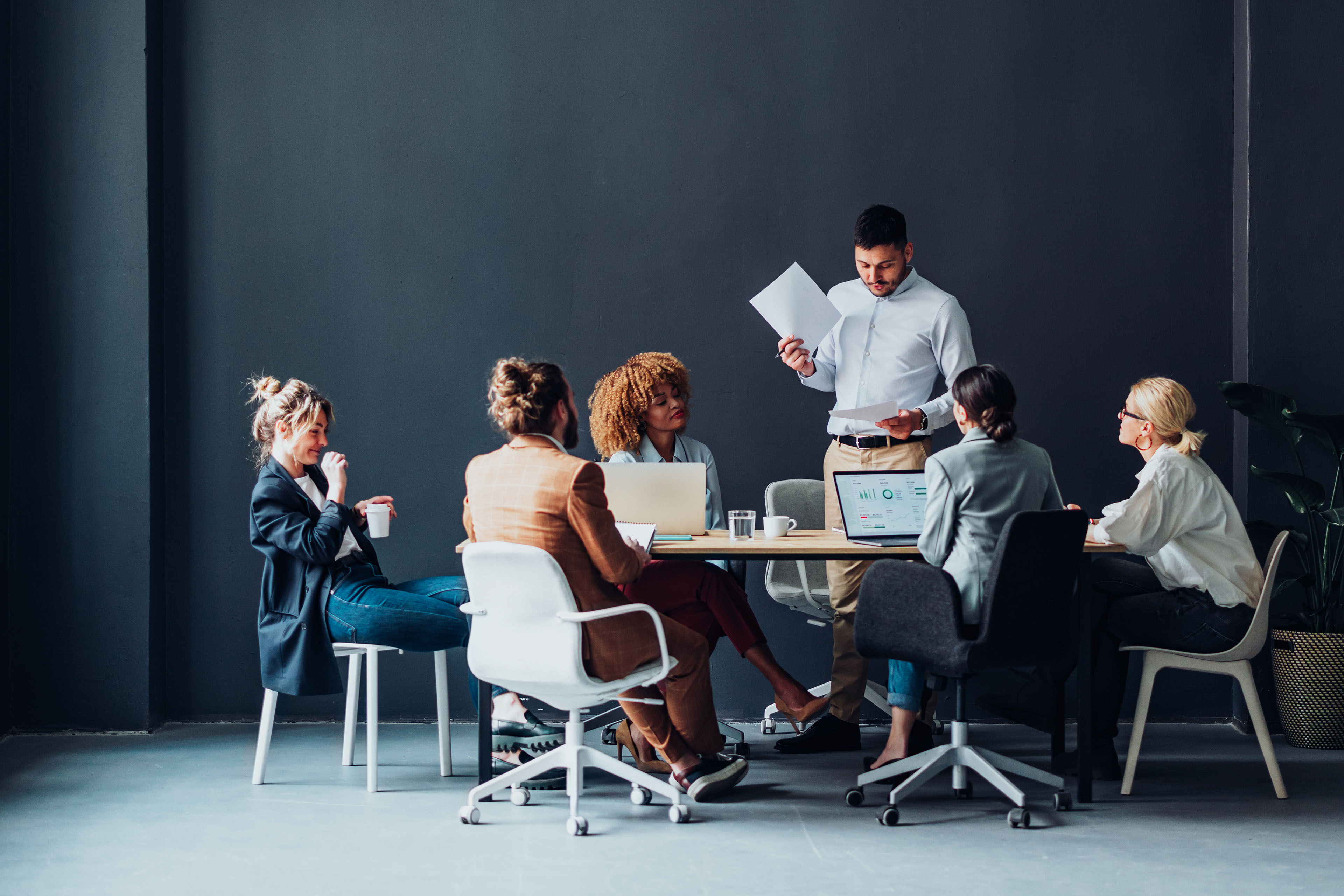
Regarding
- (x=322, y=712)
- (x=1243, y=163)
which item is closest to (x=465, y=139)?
(x=322, y=712)

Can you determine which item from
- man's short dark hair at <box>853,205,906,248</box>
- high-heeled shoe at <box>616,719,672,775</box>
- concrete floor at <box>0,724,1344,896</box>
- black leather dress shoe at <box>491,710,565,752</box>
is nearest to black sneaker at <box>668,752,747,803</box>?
concrete floor at <box>0,724,1344,896</box>

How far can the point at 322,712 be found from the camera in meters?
4.44

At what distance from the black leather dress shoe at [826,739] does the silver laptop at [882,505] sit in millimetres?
875

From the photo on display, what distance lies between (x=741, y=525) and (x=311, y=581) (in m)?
1.31

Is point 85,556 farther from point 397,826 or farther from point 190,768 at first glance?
point 397,826

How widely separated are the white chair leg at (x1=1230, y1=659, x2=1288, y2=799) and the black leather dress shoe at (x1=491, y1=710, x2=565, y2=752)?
209cm

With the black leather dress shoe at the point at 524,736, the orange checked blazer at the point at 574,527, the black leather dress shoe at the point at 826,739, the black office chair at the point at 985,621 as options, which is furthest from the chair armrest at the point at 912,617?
the black leather dress shoe at the point at 524,736

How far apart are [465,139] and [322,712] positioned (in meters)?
2.34

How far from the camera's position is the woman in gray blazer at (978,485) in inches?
118

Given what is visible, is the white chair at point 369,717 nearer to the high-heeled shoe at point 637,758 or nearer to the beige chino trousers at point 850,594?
the high-heeled shoe at point 637,758

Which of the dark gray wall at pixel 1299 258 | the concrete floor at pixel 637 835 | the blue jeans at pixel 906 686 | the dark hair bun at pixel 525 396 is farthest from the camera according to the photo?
the dark gray wall at pixel 1299 258

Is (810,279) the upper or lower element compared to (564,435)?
upper

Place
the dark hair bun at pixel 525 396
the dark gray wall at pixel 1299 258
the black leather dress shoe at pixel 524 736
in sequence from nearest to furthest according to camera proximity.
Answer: the dark hair bun at pixel 525 396 → the black leather dress shoe at pixel 524 736 → the dark gray wall at pixel 1299 258

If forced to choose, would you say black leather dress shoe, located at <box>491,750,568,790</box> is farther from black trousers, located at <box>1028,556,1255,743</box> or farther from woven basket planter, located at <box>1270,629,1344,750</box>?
woven basket planter, located at <box>1270,629,1344,750</box>
